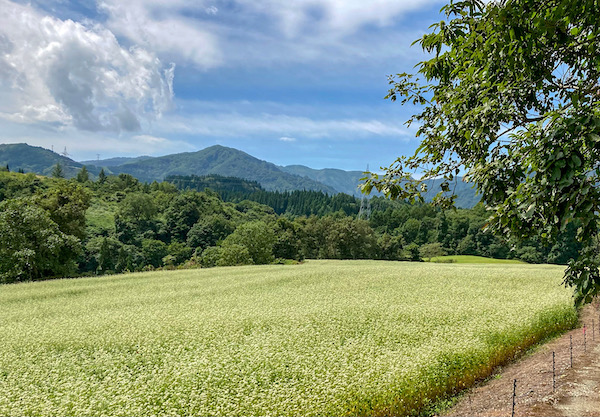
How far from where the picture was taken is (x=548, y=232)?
563cm

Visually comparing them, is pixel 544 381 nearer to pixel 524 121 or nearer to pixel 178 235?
pixel 524 121

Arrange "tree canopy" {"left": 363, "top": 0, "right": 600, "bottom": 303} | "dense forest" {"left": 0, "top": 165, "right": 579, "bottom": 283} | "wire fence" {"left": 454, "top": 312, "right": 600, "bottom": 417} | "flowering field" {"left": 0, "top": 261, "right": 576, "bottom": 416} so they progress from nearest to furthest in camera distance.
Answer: "tree canopy" {"left": 363, "top": 0, "right": 600, "bottom": 303}, "wire fence" {"left": 454, "top": 312, "right": 600, "bottom": 417}, "flowering field" {"left": 0, "top": 261, "right": 576, "bottom": 416}, "dense forest" {"left": 0, "top": 165, "right": 579, "bottom": 283}

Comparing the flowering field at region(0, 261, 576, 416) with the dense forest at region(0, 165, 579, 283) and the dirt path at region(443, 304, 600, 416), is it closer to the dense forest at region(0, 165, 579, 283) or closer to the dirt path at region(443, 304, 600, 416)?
the dirt path at region(443, 304, 600, 416)

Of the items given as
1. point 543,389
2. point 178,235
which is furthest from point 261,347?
point 178,235

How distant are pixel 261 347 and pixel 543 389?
8.96 m

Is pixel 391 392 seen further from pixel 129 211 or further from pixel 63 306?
Answer: pixel 129 211

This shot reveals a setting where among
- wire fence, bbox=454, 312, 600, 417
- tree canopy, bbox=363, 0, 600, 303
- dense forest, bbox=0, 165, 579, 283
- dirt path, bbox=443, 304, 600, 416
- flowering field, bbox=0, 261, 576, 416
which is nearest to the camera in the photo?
tree canopy, bbox=363, 0, 600, 303

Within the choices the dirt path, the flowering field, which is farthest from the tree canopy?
the flowering field

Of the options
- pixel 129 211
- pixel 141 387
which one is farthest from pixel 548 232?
pixel 129 211

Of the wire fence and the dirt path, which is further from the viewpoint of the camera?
the wire fence

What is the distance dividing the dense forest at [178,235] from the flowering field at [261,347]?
16.2ft

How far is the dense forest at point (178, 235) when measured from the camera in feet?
120

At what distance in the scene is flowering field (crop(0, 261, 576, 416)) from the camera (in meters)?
8.88

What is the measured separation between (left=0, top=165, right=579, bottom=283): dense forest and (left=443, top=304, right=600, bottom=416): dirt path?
380 centimetres
